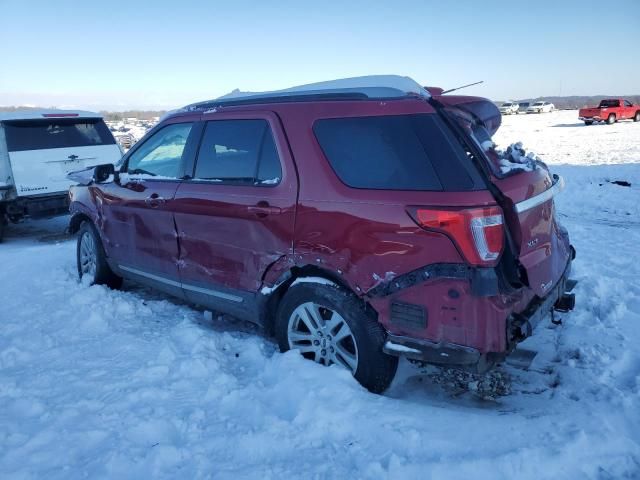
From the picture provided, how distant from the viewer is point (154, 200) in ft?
14.4

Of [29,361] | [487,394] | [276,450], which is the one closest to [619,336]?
[487,394]

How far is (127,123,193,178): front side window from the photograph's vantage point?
170 inches

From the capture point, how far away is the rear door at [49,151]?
777 centimetres

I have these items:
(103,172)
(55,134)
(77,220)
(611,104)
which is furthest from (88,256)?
(611,104)

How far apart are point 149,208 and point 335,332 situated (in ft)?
7.15

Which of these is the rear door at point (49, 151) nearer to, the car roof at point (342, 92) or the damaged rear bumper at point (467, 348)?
the car roof at point (342, 92)

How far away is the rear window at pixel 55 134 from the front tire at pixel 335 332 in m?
6.42

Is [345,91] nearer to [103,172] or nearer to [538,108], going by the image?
[103,172]

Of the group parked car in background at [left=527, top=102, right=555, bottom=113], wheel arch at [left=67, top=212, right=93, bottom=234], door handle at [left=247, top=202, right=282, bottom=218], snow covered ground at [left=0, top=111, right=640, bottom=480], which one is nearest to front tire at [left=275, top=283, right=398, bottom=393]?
snow covered ground at [left=0, top=111, right=640, bottom=480]

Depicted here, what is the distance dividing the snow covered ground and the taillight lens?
35.8 inches

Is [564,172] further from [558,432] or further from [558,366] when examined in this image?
[558,432]

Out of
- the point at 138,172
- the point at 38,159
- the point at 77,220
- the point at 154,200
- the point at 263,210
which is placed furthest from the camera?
the point at 38,159

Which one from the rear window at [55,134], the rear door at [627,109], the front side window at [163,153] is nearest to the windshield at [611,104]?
the rear door at [627,109]

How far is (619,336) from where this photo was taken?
12.2 ft
